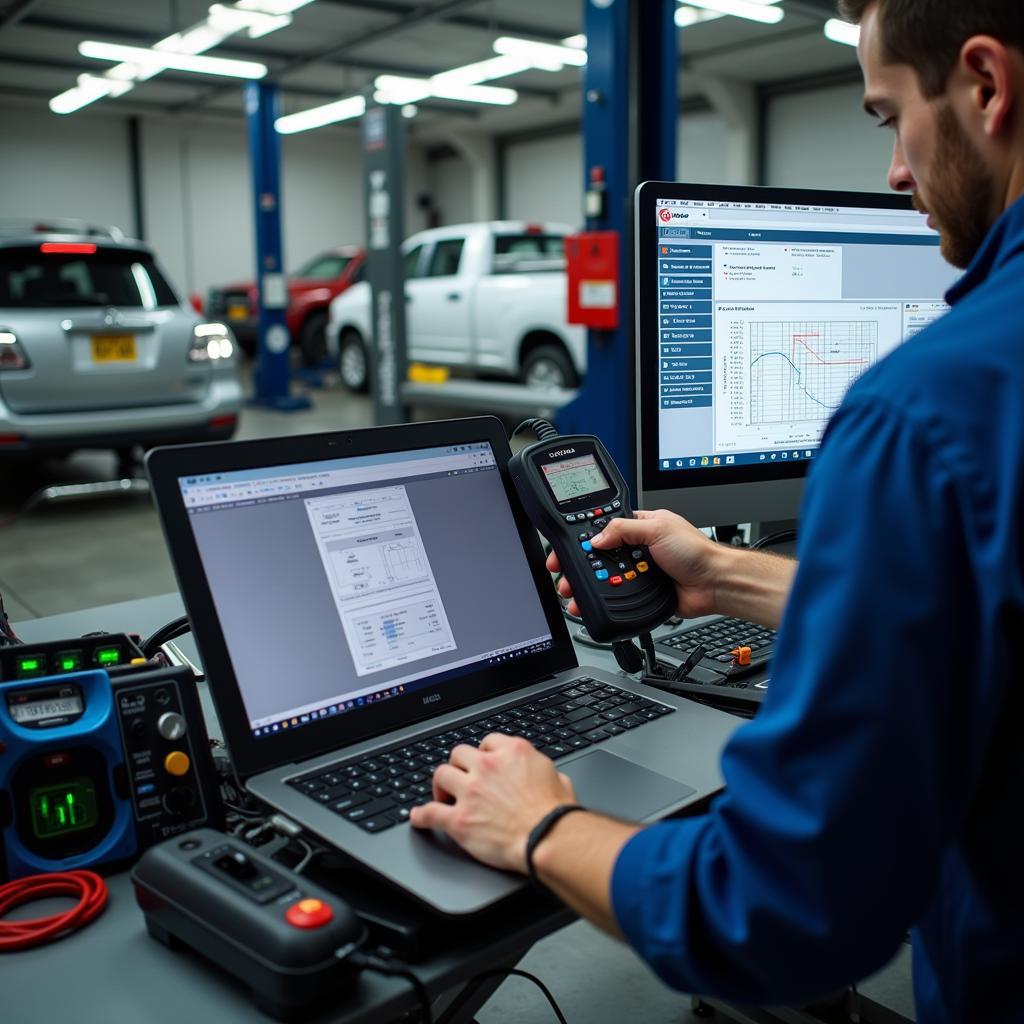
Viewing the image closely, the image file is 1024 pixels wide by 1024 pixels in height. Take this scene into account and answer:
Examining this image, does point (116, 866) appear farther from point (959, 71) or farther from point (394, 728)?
point (959, 71)

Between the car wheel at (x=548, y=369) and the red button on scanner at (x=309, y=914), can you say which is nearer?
the red button on scanner at (x=309, y=914)

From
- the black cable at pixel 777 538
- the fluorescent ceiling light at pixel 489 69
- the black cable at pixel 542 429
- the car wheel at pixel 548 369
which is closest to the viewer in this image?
the black cable at pixel 542 429

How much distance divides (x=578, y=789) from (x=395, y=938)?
24 centimetres

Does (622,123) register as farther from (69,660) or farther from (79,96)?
(79,96)

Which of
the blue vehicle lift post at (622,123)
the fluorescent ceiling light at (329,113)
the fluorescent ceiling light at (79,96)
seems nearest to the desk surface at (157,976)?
the blue vehicle lift post at (622,123)

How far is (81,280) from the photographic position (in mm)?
5664

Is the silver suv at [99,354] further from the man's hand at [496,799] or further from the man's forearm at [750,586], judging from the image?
the man's hand at [496,799]

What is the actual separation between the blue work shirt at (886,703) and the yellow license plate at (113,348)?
5383 millimetres

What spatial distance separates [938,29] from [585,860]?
644mm

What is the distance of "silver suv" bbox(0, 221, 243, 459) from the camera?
532 cm

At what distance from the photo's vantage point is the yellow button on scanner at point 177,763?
1028mm

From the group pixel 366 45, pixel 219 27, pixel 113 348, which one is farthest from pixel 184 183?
pixel 113 348

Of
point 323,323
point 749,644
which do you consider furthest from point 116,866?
point 323,323

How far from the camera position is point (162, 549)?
541 cm
